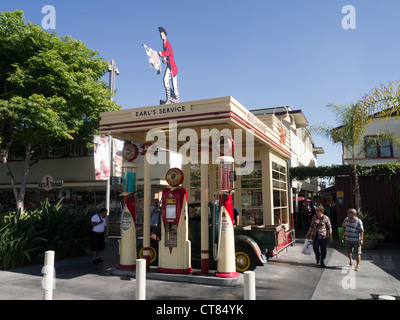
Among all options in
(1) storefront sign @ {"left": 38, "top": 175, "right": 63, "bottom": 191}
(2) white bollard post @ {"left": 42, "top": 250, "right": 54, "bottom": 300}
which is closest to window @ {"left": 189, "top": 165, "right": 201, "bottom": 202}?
(2) white bollard post @ {"left": 42, "top": 250, "right": 54, "bottom": 300}

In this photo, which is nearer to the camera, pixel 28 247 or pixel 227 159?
pixel 227 159

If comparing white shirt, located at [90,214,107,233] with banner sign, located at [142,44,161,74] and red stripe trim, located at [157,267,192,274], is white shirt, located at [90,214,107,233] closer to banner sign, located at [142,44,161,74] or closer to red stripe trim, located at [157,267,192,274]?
red stripe trim, located at [157,267,192,274]

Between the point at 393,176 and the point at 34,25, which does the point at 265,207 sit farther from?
the point at 34,25

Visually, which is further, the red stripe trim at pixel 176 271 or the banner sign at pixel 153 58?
the banner sign at pixel 153 58

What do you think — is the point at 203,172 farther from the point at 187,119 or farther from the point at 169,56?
the point at 169,56

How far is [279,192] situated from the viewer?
35.6ft

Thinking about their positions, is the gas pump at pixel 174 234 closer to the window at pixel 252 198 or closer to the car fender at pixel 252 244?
the car fender at pixel 252 244

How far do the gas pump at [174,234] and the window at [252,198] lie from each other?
2.95 m

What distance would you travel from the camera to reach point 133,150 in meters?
8.46

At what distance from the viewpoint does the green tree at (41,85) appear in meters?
13.4

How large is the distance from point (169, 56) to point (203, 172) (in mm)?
17001

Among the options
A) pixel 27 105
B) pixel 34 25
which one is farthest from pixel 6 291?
pixel 34 25

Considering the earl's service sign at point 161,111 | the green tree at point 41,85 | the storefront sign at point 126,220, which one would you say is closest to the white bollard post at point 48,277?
the storefront sign at point 126,220
